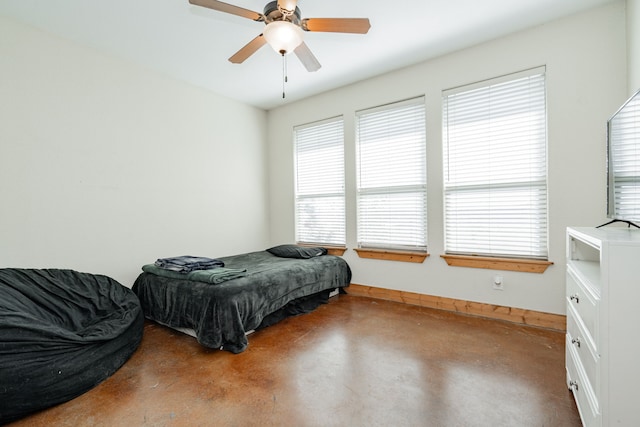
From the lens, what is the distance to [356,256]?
3.82 meters

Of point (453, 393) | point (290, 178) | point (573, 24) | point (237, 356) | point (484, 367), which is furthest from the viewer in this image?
point (290, 178)

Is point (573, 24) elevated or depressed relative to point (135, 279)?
elevated

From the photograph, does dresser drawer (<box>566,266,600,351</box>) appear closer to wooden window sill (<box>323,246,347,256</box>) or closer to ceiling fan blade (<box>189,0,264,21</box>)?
ceiling fan blade (<box>189,0,264,21</box>)

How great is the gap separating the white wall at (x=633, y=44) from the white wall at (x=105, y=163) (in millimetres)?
4029

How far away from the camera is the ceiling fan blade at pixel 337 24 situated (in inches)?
77.2

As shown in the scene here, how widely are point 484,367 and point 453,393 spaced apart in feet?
1.40

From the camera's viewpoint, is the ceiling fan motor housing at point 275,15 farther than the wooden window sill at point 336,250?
No

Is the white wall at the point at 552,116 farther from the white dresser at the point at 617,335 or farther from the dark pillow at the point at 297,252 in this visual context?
the white dresser at the point at 617,335

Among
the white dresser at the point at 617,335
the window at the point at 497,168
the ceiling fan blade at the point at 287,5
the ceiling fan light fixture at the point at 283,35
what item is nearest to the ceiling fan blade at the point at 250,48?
the ceiling fan light fixture at the point at 283,35

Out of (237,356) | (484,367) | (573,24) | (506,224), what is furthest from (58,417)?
(573,24)

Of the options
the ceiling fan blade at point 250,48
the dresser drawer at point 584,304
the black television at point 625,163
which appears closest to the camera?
the dresser drawer at point 584,304

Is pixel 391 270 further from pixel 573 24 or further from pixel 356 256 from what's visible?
pixel 573 24

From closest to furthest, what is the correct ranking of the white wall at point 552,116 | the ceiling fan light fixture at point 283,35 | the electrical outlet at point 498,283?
the ceiling fan light fixture at point 283,35
the white wall at point 552,116
the electrical outlet at point 498,283

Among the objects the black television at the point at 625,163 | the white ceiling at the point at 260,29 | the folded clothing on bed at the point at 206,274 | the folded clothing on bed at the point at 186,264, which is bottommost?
the folded clothing on bed at the point at 206,274
